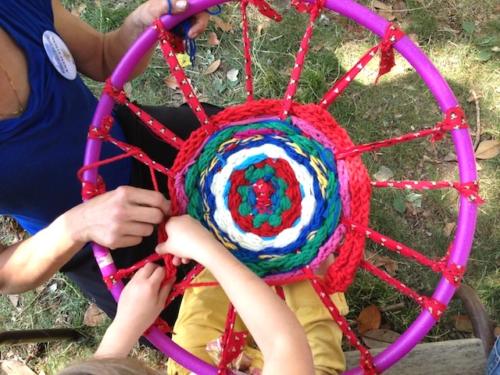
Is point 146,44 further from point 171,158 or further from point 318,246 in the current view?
point 318,246

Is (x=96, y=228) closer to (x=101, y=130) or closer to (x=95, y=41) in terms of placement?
(x=101, y=130)

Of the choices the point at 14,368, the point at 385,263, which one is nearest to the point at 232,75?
the point at 385,263

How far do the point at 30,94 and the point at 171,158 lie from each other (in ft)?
0.95

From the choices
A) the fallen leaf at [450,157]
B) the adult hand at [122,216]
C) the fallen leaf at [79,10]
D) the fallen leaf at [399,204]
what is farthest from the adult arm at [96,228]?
the fallen leaf at [79,10]

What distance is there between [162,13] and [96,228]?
1.06 ft

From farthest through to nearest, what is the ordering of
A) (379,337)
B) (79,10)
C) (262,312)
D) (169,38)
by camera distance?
(79,10)
(379,337)
(169,38)
(262,312)

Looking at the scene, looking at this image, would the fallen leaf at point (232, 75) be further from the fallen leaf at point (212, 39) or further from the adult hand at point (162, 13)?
the adult hand at point (162, 13)

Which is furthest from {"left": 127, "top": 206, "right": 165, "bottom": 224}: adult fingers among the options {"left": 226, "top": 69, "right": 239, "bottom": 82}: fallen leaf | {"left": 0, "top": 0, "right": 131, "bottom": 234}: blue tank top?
{"left": 226, "top": 69, "right": 239, "bottom": 82}: fallen leaf

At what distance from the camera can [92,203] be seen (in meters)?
0.72

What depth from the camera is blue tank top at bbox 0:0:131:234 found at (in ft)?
2.55

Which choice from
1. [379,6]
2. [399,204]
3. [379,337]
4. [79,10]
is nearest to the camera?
[379,337]

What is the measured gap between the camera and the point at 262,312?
25.8 inches

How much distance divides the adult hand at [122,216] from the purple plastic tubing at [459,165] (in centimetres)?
4

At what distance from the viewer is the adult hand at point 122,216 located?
0.69 m
